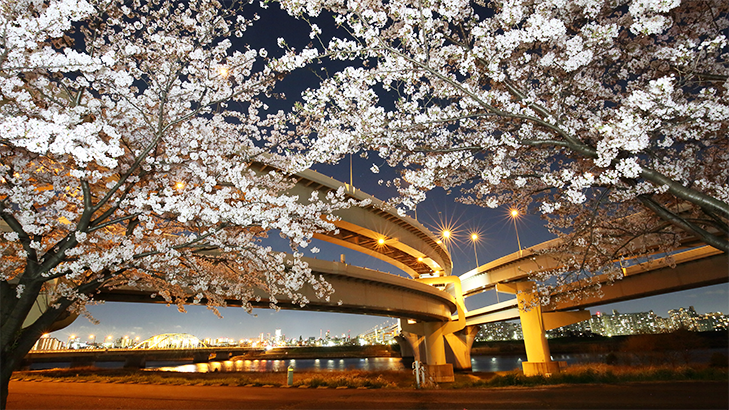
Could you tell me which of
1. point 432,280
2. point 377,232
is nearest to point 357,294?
point 377,232

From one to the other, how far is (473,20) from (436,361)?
30595 millimetres

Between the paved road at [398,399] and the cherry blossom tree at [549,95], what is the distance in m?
5.05

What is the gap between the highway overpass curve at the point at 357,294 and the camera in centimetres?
1431

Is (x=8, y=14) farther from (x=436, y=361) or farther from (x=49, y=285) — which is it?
(x=436, y=361)

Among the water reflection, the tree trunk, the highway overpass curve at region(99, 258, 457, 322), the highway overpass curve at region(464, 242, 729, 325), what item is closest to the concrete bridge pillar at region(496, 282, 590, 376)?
the highway overpass curve at region(464, 242, 729, 325)

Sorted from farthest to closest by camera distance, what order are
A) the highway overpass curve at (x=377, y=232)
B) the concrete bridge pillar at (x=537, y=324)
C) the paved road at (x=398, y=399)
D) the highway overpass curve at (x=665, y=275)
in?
1. the concrete bridge pillar at (x=537, y=324)
2. the highway overpass curve at (x=665, y=275)
3. the highway overpass curve at (x=377, y=232)
4. the paved road at (x=398, y=399)

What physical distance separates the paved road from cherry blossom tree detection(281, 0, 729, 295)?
5.05m

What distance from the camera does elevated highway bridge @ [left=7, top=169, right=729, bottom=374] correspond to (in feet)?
57.1

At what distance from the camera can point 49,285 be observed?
10883mm

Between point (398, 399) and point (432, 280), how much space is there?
22297 millimetres

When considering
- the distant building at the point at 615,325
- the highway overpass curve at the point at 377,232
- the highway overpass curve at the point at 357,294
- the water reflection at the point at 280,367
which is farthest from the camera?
the distant building at the point at 615,325

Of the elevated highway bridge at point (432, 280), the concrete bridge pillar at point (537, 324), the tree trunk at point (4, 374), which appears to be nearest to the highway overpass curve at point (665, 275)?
the elevated highway bridge at point (432, 280)

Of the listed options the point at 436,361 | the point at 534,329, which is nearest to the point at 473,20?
the point at 534,329

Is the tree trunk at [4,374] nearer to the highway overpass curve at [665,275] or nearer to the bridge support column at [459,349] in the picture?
the highway overpass curve at [665,275]
